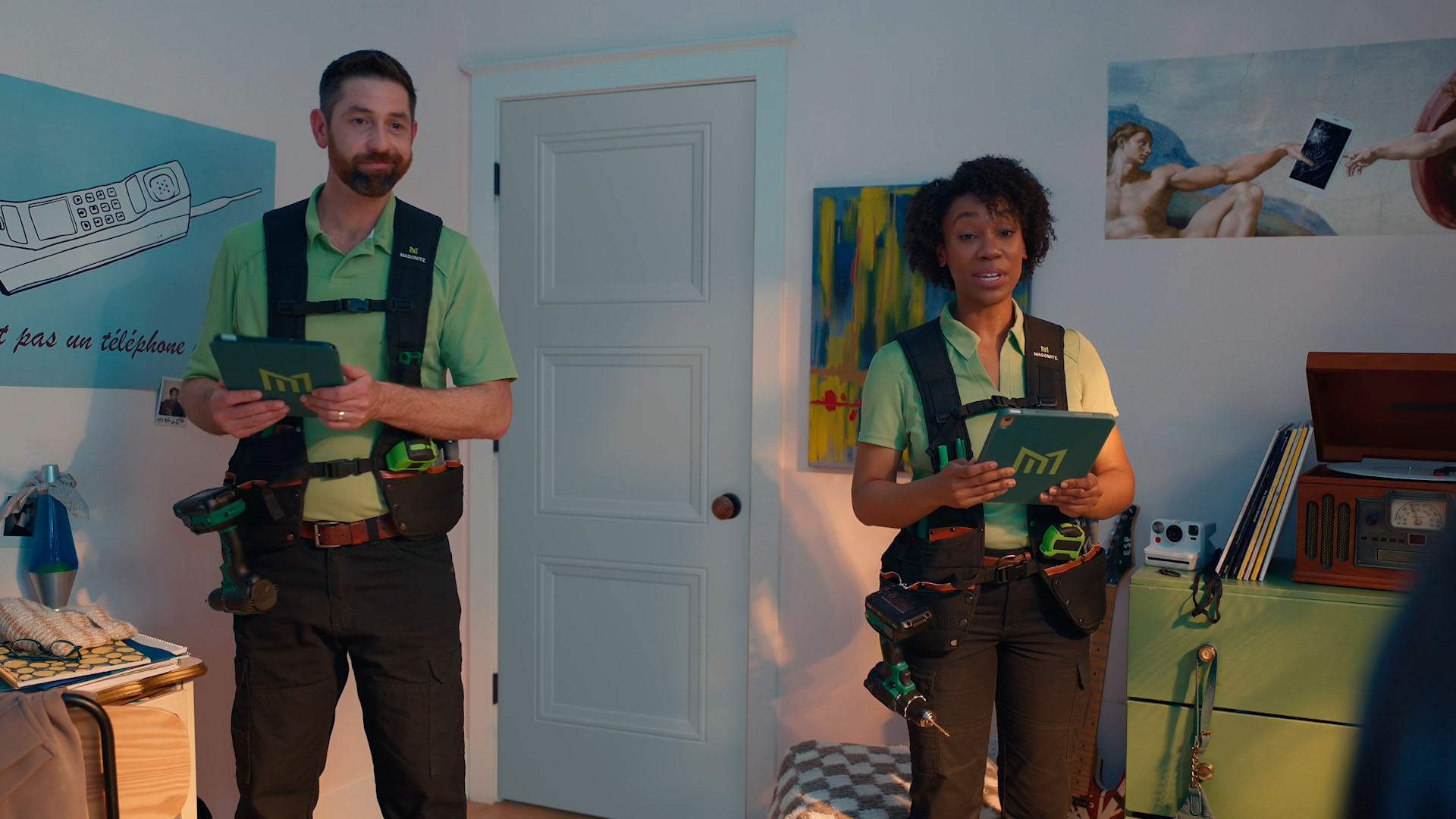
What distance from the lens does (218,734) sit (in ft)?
7.96

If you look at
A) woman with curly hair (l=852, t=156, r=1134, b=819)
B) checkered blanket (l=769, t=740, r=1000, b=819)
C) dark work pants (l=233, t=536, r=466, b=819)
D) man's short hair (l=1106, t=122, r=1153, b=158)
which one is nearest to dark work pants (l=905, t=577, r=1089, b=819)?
woman with curly hair (l=852, t=156, r=1134, b=819)

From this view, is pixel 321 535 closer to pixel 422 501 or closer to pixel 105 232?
pixel 422 501

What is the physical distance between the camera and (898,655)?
5.63ft

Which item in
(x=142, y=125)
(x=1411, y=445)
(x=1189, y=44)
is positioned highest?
(x=1189, y=44)

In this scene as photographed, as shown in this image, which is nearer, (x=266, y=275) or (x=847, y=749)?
(x=266, y=275)

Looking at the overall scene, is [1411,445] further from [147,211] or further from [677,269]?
[147,211]

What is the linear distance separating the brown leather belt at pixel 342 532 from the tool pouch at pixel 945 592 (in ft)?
3.14

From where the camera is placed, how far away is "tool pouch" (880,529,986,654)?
1694mm

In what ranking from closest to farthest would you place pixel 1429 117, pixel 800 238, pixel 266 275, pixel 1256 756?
pixel 266 275, pixel 1256 756, pixel 1429 117, pixel 800 238

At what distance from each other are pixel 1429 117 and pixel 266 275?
258 cm

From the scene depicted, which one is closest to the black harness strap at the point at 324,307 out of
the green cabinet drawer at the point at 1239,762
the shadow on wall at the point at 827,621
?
the shadow on wall at the point at 827,621

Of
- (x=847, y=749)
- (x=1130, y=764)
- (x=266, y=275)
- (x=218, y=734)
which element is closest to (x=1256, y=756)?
(x=1130, y=764)

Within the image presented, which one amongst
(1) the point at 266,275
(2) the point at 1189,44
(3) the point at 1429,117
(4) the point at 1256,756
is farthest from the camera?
(2) the point at 1189,44

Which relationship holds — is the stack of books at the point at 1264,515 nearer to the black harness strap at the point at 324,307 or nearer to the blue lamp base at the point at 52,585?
the black harness strap at the point at 324,307
